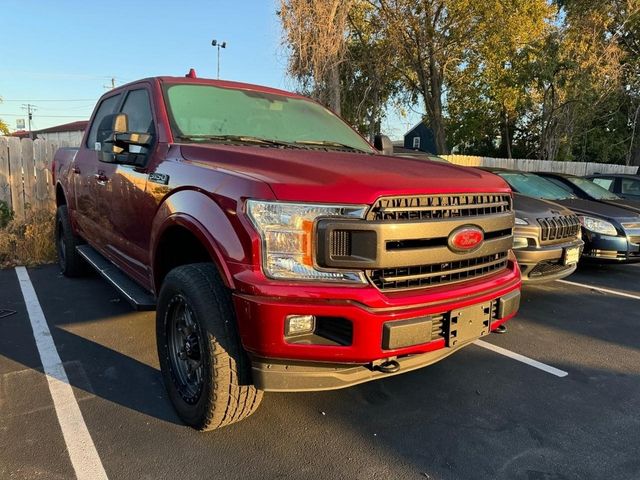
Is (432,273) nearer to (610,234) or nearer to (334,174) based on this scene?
(334,174)

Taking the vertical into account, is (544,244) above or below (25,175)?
below

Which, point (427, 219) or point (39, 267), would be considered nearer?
point (427, 219)

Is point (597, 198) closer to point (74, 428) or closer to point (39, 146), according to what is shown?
point (74, 428)

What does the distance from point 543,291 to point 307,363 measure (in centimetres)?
463

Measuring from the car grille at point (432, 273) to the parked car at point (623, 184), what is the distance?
30.1ft

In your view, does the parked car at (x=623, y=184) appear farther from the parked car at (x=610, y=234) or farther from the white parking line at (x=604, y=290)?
the white parking line at (x=604, y=290)

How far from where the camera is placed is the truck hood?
2.29m

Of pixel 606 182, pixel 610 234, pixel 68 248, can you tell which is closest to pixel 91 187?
pixel 68 248

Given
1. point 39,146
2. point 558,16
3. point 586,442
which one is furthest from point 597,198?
point 558,16

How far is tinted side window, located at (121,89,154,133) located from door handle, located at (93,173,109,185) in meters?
0.48

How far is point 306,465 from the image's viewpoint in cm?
254

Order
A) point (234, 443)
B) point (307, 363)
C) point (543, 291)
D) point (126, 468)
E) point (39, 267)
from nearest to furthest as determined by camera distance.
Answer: point (307, 363)
point (126, 468)
point (234, 443)
point (543, 291)
point (39, 267)

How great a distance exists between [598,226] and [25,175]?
8.76m

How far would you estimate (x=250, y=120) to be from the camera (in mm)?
3689
